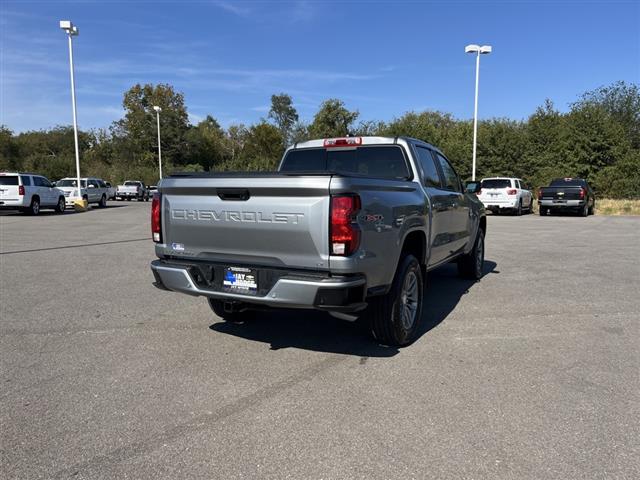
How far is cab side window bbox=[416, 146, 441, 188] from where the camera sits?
5.78 m

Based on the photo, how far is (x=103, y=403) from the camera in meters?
3.63

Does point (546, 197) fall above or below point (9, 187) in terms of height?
below

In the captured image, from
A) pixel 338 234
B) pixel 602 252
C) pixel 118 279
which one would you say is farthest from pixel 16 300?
pixel 602 252

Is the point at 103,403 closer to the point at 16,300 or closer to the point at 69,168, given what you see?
the point at 16,300

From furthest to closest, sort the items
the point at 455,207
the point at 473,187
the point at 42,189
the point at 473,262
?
the point at 42,189 → the point at 473,262 → the point at 473,187 → the point at 455,207

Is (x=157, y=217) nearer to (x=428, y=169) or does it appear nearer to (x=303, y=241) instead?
(x=303, y=241)

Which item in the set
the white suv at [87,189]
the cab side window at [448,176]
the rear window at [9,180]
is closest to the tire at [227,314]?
the cab side window at [448,176]

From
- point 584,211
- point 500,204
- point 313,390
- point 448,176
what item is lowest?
point 313,390

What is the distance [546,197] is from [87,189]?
24.9 metres

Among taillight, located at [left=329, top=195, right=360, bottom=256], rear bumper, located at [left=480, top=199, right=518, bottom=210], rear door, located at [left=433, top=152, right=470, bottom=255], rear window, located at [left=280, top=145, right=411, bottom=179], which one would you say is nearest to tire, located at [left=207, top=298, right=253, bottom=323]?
rear window, located at [left=280, top=145, right=411, bottom=179]

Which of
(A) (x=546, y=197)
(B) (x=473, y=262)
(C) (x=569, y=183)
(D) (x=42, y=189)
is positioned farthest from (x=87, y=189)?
(B) (x=473, y=262)

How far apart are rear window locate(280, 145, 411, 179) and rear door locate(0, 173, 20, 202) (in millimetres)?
19370

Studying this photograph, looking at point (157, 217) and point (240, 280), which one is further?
point (157, 217)

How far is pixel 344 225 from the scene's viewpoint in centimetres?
377
